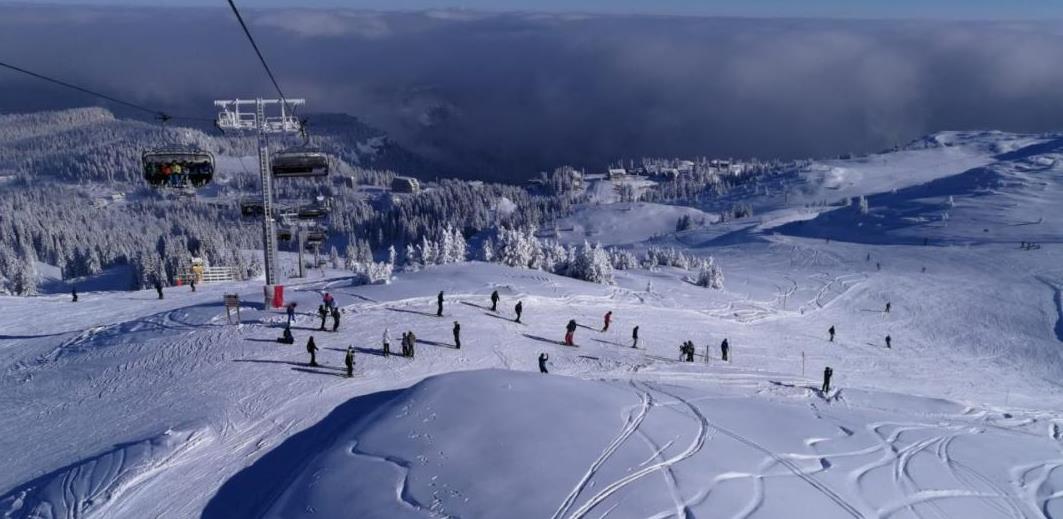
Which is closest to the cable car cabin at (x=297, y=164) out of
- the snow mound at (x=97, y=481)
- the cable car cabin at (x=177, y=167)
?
the cable car cabin at (x=177, y=167)

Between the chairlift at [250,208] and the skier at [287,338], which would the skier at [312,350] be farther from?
the chairlift at [250,208]

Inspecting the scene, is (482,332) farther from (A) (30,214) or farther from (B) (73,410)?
(A) (30,214)

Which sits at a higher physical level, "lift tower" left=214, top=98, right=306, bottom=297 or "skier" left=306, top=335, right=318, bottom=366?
"lift tower" left=214, top=98, right=306, bottom=297

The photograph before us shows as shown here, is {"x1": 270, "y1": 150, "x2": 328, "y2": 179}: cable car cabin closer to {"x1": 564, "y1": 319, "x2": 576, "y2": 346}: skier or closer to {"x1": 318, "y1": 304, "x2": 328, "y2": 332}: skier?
{"x1": 318, "y1": 304, "x2": 328, "y2": 332}: skier

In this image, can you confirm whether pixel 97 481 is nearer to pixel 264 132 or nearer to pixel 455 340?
pixel 455 340

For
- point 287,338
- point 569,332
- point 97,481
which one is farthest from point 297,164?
point 97,481

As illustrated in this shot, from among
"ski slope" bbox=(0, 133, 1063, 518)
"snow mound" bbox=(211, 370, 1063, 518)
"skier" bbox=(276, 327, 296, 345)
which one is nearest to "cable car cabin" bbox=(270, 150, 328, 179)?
"ski slope" bbox=(0, 133, 1063, 518)
